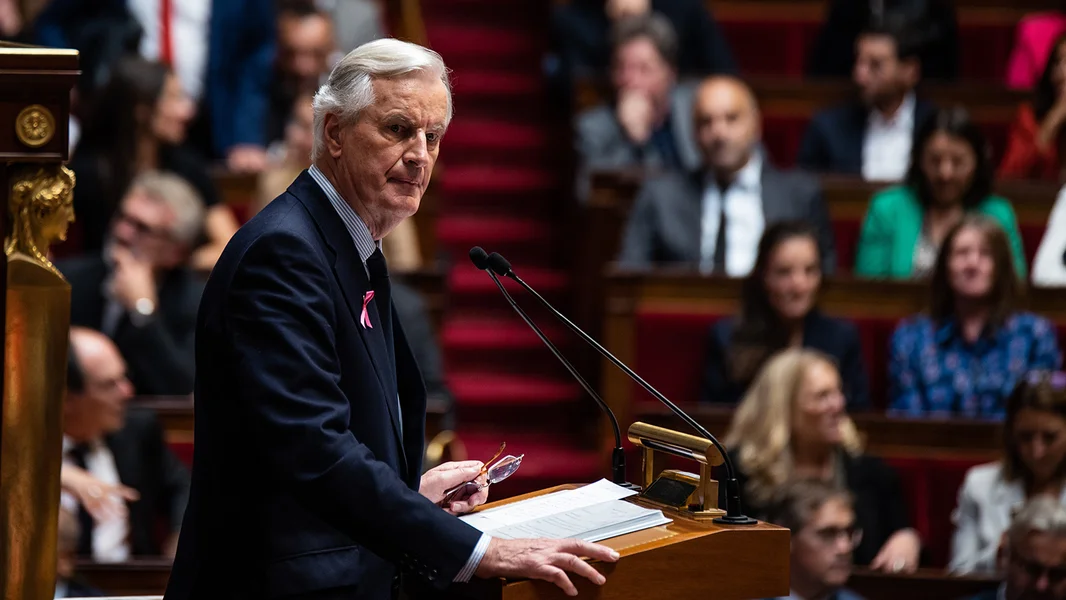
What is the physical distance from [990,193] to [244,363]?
253cm

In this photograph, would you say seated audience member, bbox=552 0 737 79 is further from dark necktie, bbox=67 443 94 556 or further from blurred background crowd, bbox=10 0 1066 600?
dark necktie, bbox=67 443 94 556

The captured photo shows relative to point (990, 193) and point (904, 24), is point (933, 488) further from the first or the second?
point (904, 24)

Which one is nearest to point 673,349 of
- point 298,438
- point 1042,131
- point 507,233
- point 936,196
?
point 936,196

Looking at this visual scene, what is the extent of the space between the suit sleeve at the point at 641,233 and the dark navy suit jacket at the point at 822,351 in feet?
1.36

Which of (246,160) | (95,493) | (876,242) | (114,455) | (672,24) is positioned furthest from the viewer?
(672,24)

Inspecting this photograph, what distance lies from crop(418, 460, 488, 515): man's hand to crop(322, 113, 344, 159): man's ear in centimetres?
30

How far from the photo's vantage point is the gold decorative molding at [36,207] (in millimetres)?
1414

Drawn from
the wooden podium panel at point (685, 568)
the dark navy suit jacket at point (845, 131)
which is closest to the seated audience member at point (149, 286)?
the dark navy suit jacket at point (845, 131)

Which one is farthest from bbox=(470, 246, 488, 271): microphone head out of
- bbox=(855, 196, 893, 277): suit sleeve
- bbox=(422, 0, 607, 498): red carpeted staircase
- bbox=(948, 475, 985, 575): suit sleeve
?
bbox=(855, 196, 893, 277): suit sleeve

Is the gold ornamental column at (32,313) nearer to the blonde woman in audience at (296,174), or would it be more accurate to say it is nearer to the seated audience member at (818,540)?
the seated audience member at (818,540)

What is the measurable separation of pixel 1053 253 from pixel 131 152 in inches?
79.2

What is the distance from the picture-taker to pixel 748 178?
3.54 meters

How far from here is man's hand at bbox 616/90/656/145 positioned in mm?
3863

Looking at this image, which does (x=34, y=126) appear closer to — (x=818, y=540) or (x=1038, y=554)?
(x=818, y=540)
